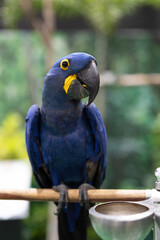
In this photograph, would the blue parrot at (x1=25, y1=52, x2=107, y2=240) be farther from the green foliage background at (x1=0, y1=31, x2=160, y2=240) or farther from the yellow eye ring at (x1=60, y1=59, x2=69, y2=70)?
the green foliage background at (x1=0, y1=31, x2=160, y2=240)

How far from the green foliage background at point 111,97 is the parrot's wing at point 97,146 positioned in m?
2.13

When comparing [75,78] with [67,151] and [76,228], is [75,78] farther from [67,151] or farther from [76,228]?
[76,228]

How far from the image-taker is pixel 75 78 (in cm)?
104

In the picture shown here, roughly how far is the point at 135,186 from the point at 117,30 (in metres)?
2.08

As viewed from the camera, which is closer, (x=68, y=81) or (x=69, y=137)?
(x=68, y=81)

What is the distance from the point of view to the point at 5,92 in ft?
12.1

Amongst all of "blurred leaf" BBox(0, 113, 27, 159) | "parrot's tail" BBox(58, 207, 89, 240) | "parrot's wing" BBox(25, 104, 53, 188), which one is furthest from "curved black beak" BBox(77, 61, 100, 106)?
"blurred leaf" BBox(0, 113, 27, 159)

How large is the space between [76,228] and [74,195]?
0.76 ft

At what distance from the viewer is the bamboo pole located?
974mm

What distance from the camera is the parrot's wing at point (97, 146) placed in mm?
1195

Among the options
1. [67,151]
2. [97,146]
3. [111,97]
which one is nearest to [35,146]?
[67,151]

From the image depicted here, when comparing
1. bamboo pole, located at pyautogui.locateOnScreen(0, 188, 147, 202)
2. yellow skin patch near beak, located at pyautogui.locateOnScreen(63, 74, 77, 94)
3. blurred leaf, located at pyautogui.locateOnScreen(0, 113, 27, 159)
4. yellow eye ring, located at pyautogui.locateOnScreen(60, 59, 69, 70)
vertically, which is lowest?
Answer: blurred leaf, located at pyautogui.locateOnScreen(0, 113, 27, 159)

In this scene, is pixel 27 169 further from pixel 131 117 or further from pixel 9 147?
pixel 131 117

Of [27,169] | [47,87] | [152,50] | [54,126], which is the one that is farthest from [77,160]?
[152,50]
